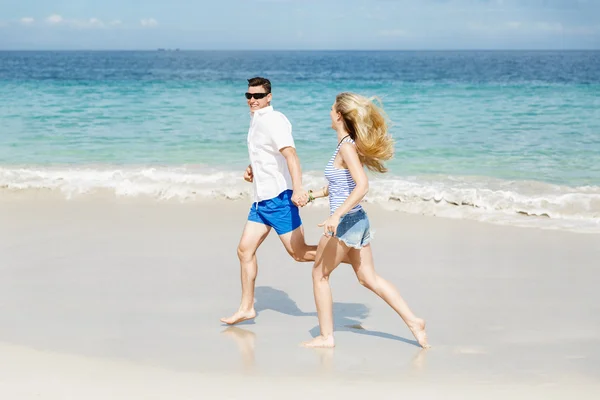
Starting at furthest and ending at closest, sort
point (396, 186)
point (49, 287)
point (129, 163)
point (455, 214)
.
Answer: point (129, 163) → point (396, 186) → point (455, 214) → point (49, 287)

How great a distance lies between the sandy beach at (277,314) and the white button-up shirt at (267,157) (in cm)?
97

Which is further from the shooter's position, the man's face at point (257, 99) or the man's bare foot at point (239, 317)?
the man's bare foot at point (239, 317)

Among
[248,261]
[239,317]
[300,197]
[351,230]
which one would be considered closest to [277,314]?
[239,317]

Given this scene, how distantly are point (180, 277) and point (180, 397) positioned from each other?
2708mm

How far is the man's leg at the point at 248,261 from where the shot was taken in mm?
5406

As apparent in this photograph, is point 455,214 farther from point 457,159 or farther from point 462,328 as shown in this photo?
point 457,159

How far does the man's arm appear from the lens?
16.6 feet

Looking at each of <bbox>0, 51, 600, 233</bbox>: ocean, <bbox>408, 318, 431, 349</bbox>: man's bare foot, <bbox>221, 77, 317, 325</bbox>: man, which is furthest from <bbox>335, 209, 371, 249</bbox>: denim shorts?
<bbox>0, 51, 600, 233</bbox>: ocean

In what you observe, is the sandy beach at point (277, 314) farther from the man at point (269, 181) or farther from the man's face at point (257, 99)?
the man's face at point (257, 99)

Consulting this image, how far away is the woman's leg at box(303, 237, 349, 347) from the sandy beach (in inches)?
3.9

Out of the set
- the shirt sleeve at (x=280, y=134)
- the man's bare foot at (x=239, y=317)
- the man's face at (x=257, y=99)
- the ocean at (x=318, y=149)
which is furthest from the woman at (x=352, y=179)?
the ocean at (x=318, y=149)

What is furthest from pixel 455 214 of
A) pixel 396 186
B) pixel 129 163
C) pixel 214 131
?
pixel 214 131

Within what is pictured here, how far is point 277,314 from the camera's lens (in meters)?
5.96

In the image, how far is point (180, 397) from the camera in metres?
4.18
